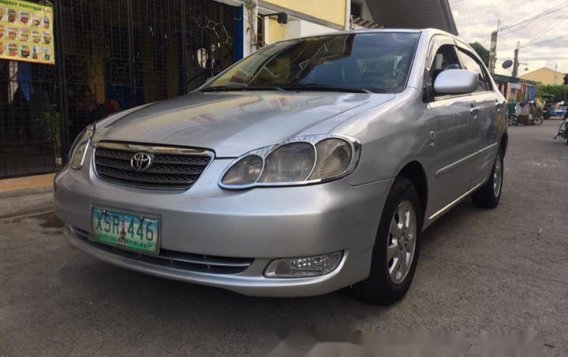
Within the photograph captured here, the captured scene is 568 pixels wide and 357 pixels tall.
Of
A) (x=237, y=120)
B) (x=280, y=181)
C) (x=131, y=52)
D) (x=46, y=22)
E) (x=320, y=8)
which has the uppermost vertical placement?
(x=320, y=8)

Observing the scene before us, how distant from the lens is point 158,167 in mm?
A: 2494

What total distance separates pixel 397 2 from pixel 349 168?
15051 mm

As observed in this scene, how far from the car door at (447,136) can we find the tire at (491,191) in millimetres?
944

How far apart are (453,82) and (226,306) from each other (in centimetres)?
191

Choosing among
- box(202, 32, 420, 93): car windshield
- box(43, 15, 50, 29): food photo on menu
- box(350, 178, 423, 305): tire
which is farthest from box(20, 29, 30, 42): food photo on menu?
box(350, 178, 423, 305): tire

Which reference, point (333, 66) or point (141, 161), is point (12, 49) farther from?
point (141, 161)

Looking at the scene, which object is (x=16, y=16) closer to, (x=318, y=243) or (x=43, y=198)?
(x=43, y=198)

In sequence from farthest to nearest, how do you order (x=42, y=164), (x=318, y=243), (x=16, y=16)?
(x=42, y=164) → (x=16, y=16) → (x=318, y=243)

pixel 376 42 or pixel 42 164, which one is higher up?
pixel 376 42

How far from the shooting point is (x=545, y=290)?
3213 millimetres

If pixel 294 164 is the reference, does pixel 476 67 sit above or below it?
above

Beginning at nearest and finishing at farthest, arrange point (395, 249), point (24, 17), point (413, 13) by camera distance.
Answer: point (395, 249), point (24, 17), point (413, 13)

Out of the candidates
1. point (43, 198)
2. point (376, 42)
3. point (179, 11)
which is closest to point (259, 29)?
point (179, 11)

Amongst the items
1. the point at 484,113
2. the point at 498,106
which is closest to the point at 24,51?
the point at 484,113
